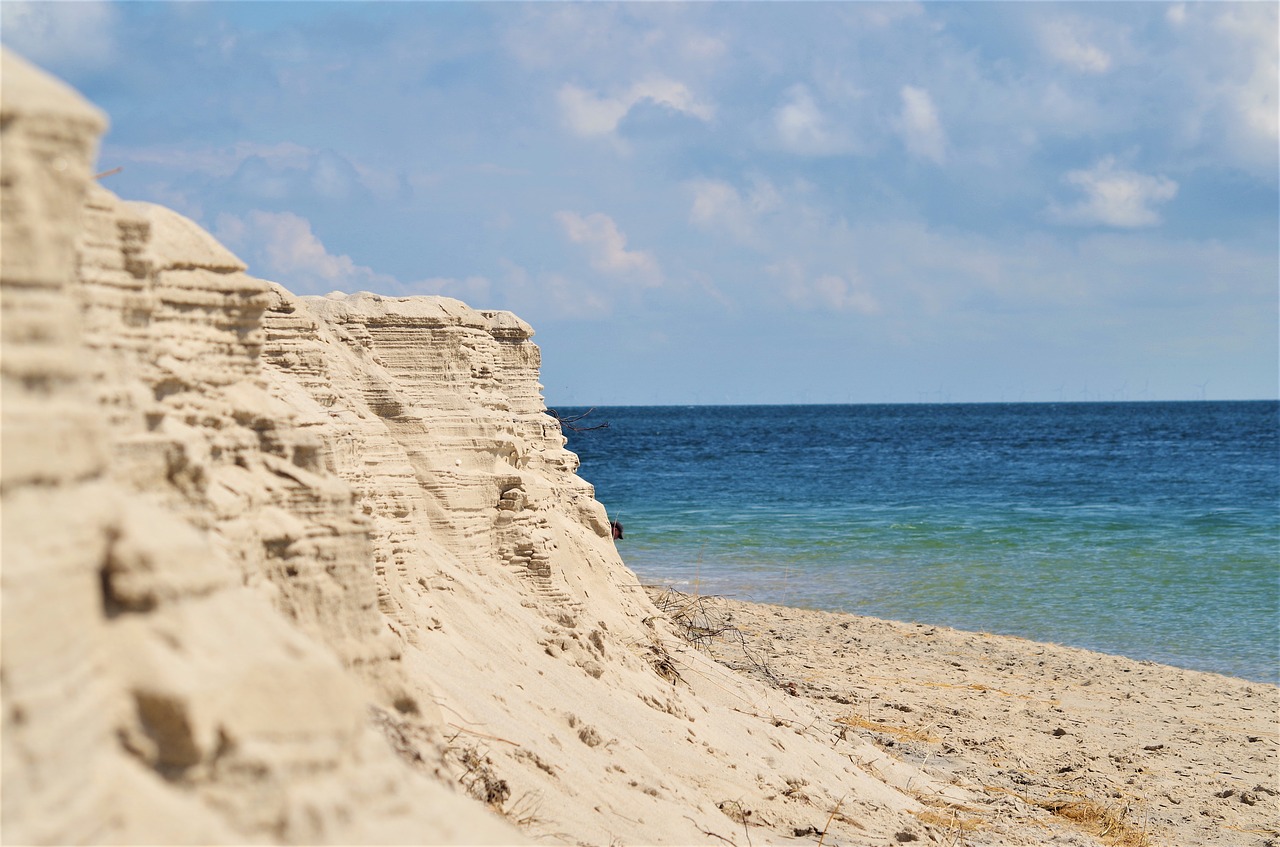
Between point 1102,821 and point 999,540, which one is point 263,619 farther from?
point 999,540

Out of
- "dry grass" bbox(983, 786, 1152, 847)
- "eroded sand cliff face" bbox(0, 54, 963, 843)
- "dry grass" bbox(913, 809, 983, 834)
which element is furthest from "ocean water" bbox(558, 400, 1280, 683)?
"eroded sand cliff face" bbox(0, 54, 963, 843)

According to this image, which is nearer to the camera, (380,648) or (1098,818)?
(380,648)

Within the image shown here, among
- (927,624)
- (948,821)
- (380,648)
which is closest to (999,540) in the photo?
(927,624)

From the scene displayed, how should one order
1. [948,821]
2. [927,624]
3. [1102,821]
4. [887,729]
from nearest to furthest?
[948,821] → [1102,821] → [887,729] → [927,624]

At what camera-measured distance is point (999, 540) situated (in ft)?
84.0

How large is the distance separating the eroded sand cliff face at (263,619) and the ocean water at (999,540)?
945 centimetres

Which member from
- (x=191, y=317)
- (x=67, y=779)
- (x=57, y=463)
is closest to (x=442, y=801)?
(x=67, y=779)

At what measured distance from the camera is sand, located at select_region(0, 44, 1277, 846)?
2.53m

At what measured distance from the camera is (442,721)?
5359 mm

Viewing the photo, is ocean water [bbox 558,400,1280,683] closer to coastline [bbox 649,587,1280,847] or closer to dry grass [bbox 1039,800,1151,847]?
coastline [bbox 649,587,1280,847]

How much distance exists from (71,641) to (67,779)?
0.92ft

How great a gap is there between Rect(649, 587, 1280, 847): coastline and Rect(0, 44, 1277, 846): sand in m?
0.05

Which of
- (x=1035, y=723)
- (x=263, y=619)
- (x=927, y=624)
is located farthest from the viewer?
(x=927, y=624)

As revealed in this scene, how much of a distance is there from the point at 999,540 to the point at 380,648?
905 inches
